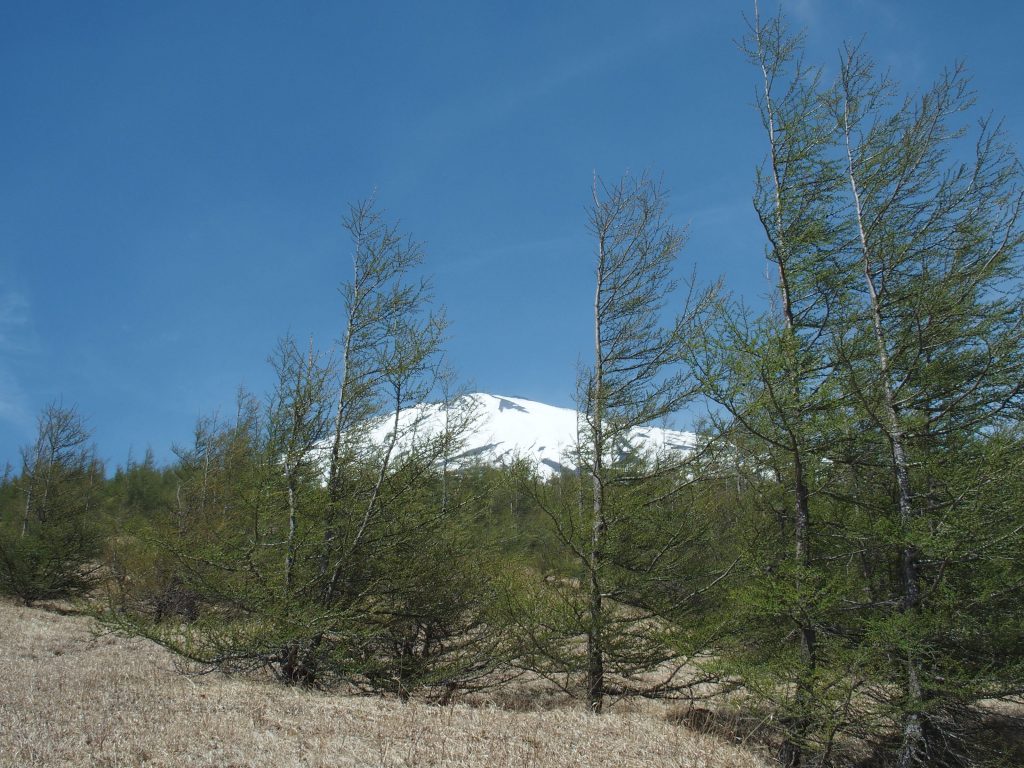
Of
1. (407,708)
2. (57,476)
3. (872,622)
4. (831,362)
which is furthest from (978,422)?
(57,476)

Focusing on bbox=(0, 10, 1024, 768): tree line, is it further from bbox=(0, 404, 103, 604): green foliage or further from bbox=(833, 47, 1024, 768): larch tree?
bbox=(0, 404, 103, 604): green foliage

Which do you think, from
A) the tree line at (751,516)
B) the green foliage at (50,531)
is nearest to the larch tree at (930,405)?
the tree line at (751,516)

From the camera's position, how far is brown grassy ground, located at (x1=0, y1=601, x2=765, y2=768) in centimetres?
548

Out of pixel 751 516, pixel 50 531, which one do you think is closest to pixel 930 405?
pixel 751 516

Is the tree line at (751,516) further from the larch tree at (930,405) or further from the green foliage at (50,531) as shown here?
the green foliage at (50,531)

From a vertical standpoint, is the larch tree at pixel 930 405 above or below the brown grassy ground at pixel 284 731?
above

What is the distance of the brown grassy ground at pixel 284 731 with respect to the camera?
18.0 feet

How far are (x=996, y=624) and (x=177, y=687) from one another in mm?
9575

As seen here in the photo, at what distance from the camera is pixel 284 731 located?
6.11 m

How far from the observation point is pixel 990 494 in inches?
235

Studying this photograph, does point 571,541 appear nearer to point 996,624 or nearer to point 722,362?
point 722,362

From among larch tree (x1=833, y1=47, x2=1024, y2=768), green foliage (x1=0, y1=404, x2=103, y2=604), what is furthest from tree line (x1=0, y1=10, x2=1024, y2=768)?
green foliage (x1=0, y1=404, x2=103, y2=604)

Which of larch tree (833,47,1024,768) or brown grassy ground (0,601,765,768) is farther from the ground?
larch tree (833,47,1024,768)

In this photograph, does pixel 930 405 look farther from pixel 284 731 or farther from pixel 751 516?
pixel 284 731
